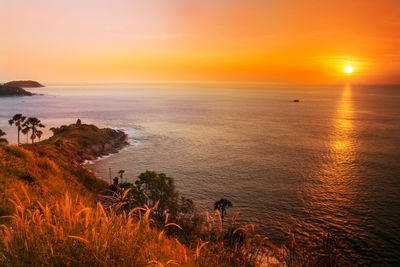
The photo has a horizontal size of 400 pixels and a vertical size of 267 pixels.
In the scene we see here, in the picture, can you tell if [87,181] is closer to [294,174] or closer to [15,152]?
[15,152]

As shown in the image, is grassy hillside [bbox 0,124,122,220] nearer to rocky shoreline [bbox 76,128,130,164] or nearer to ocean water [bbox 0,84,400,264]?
rocky shoreline [bbox 76,128,130,164]

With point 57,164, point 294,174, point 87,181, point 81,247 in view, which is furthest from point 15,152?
point 294,174

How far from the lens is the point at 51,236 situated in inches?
181

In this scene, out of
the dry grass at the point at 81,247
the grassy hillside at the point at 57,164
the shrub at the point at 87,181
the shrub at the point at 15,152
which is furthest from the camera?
the shrub at the point at 87,181

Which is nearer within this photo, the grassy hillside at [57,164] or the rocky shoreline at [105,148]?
the grassy hillside at [57,164]

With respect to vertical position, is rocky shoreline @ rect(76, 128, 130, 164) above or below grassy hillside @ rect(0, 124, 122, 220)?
below

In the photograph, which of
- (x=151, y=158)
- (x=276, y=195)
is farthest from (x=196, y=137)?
(x=276, y=195)

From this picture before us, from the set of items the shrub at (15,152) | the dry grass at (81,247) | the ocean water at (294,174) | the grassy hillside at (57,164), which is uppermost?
the dry grass at (81,247)

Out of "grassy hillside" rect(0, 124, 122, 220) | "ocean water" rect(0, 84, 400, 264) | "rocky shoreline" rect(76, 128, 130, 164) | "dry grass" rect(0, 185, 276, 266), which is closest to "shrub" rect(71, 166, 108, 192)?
"grassy hillside" rect(0, 124, 122, 220)

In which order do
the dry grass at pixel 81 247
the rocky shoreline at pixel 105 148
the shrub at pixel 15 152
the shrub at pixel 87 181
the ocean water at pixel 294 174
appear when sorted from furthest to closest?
the rocky shoreline at pixel 105 148
the ocean water at pixel 294 174
the shrub at pixel 87 181
the shrub at pixel 15 152
the dry grass at pixel 81 247

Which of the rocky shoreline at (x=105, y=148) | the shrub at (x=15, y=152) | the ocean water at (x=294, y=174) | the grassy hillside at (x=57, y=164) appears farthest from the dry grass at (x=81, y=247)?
the rocky shoreline at (x=105, y=148)

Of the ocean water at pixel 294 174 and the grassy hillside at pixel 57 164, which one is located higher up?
the grassy hillside at pixel 57 164

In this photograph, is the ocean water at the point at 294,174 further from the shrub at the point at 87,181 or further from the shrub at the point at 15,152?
the shrub at the point at 15,152

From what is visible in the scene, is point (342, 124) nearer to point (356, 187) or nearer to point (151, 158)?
point (356, 187)
